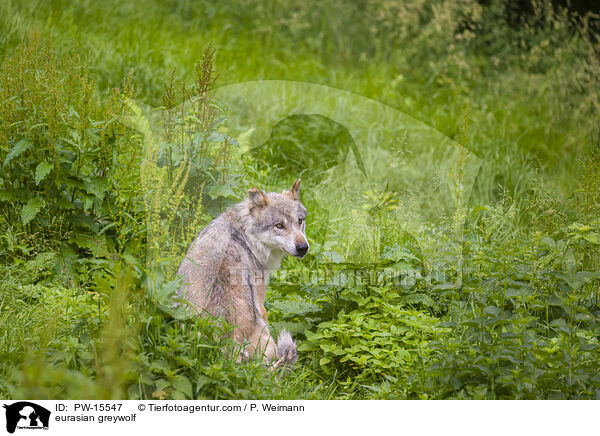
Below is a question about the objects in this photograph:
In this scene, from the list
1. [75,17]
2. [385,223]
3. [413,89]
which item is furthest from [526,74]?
[75,17]

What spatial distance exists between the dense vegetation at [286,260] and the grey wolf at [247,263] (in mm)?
178

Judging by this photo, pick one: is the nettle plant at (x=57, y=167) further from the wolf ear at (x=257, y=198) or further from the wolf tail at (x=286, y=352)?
the wolf tail at (x=286, y=352)

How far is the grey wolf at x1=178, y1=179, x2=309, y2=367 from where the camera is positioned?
437 cm

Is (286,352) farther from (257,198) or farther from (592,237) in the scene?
(592,237)

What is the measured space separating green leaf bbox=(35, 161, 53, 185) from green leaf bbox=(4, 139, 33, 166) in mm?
185

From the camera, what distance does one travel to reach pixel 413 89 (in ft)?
32.4

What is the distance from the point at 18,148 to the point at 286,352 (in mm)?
2720

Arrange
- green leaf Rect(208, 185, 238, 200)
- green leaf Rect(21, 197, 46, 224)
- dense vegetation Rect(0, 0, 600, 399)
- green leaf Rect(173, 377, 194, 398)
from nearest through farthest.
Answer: green leaf Rect(173, 377, 194, 398), dense vegetation Rect(0, 0, 600, 399), green leaf Rect(208, 185, 238, 200), green leaf Rect(21, 197, 46, 224)

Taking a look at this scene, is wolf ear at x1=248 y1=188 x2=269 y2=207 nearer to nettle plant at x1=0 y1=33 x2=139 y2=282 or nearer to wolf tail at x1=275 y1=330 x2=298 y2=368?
wolf tail at x1=275 y1=330 x2=298 y2=368

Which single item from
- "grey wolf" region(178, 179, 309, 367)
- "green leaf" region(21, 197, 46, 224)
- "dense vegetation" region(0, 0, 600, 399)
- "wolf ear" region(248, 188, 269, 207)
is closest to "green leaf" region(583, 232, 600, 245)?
"dense vegetation" region(0, 0, 600, 399)

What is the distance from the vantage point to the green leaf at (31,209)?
203 inches

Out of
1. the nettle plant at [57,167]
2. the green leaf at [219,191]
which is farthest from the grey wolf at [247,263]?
the nettle plant at [57,167]
